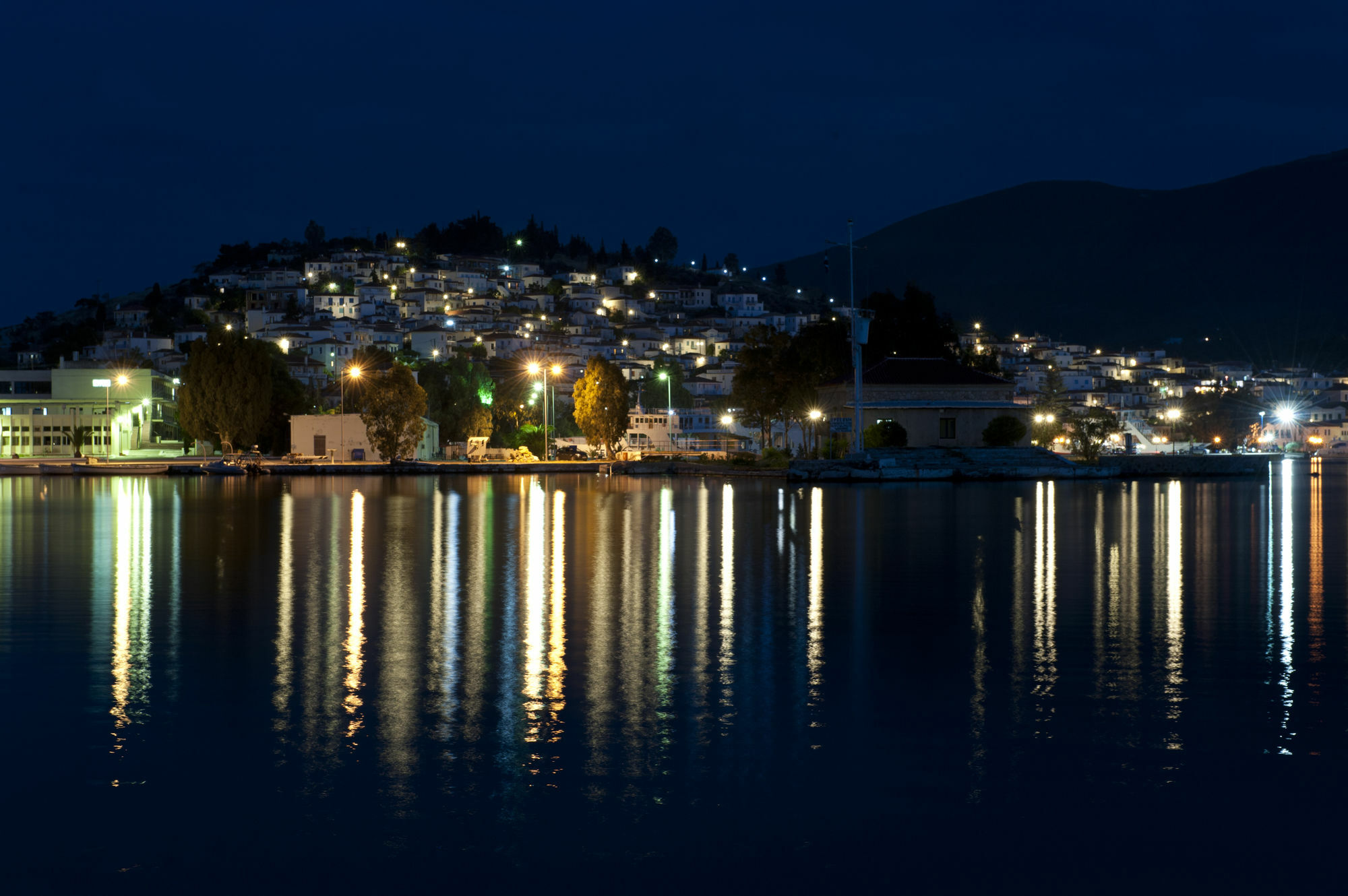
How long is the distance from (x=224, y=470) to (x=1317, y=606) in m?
50.2

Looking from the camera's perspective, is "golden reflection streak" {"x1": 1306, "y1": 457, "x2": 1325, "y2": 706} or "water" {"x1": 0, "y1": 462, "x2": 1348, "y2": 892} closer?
"water" {"x1": 0, "y1": 462, "x2": 1348, "y2": 892}

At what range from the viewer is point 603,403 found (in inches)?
2447

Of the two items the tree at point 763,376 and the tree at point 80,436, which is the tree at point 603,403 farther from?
the tree at point 80,436

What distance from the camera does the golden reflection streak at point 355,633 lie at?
8773 mm

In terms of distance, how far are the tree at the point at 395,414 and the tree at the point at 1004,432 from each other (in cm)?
2521

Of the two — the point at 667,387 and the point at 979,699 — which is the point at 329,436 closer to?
the point at 667,387

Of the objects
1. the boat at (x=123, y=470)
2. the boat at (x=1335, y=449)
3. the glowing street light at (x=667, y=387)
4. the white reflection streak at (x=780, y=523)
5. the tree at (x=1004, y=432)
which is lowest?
the white reflection streak at (x=780, y=523)

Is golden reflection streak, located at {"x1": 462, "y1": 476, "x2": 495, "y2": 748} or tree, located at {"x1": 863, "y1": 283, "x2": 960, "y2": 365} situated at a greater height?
tree, located at {"x1": 863, "y1": 283, "x2": 960, "y2": 365}

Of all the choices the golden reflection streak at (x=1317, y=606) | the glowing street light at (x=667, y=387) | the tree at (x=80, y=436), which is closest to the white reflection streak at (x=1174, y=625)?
the golden reflection streak at (x=1317, y=606)

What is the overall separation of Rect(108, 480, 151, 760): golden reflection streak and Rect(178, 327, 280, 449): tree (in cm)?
3697

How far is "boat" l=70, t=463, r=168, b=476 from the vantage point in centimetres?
5891

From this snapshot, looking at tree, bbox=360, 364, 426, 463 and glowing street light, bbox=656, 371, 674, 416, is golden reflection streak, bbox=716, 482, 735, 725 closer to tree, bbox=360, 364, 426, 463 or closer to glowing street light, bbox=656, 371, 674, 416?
tree, bbox=360, 364, 426, 463

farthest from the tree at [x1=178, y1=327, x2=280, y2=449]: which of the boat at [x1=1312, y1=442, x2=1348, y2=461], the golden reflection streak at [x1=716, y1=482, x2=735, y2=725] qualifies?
the boat at [x1=1312, y1=442, x2=1348, y2=461]

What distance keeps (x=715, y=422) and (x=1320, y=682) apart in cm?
8453
